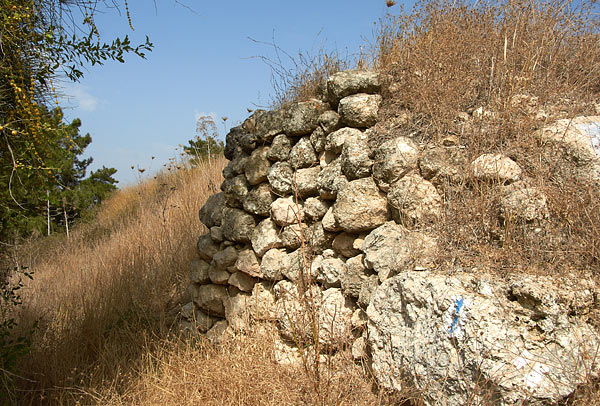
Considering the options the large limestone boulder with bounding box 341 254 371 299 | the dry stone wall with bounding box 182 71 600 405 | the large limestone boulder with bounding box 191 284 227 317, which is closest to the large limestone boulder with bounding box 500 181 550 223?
the dry stone wall with bounding box 182 71 600 405

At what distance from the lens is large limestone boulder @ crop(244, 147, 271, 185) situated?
3.99 metres

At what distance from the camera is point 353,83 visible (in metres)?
3.50

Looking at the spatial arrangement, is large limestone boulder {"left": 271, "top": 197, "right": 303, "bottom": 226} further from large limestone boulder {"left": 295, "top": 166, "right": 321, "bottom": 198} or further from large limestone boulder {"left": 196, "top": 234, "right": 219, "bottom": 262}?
large limestone boulder {"left": 196, "top": 234, "right": 219, "bottom": 262}

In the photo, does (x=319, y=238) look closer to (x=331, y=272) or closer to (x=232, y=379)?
(x=331, y=272)

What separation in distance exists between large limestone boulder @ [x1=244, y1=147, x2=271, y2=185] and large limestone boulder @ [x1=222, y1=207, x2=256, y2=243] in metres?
0.33

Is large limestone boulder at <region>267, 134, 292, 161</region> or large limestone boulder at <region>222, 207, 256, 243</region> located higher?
large limestone boulder at <region>267, 134, 292, 161</region>

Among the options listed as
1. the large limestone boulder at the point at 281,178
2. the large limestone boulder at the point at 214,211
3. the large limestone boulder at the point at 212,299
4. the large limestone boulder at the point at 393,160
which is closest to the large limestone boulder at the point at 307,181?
the large limestone boulder at the point at 281,178

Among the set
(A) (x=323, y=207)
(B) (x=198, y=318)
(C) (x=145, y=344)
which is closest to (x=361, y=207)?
(A) (x=323, y=207)

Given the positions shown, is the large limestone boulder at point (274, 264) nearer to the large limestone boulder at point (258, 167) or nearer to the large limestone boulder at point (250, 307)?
the large limestone boulder at point (250, 307)

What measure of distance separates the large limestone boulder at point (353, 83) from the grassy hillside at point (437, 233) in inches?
6.1

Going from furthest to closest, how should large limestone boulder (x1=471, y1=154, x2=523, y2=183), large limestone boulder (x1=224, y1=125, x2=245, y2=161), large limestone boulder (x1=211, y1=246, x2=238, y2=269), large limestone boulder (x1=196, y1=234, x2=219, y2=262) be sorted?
large limestone boulder (x1=224, y1=125, x2=245, y2=161) → large limestone boulder (x1=196, y1=234, x2=219, y2=262) → large limestone boulder (x1=211, y1=246, x2=238, y2=269) → large limestone boulder (x1=471, y1=154, x2=523, y2=183)

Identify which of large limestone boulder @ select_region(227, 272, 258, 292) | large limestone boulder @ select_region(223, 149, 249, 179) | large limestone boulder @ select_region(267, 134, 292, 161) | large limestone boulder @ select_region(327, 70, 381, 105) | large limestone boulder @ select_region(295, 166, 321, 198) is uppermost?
large limestone boulder @ select_region(327, 70, 381, 105)

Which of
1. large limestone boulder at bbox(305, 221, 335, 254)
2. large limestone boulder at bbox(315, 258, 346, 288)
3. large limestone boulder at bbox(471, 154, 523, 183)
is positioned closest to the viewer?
large limestone boulder at bbox(471, 154, 523, 183)

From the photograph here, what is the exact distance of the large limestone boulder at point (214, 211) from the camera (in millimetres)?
4430
